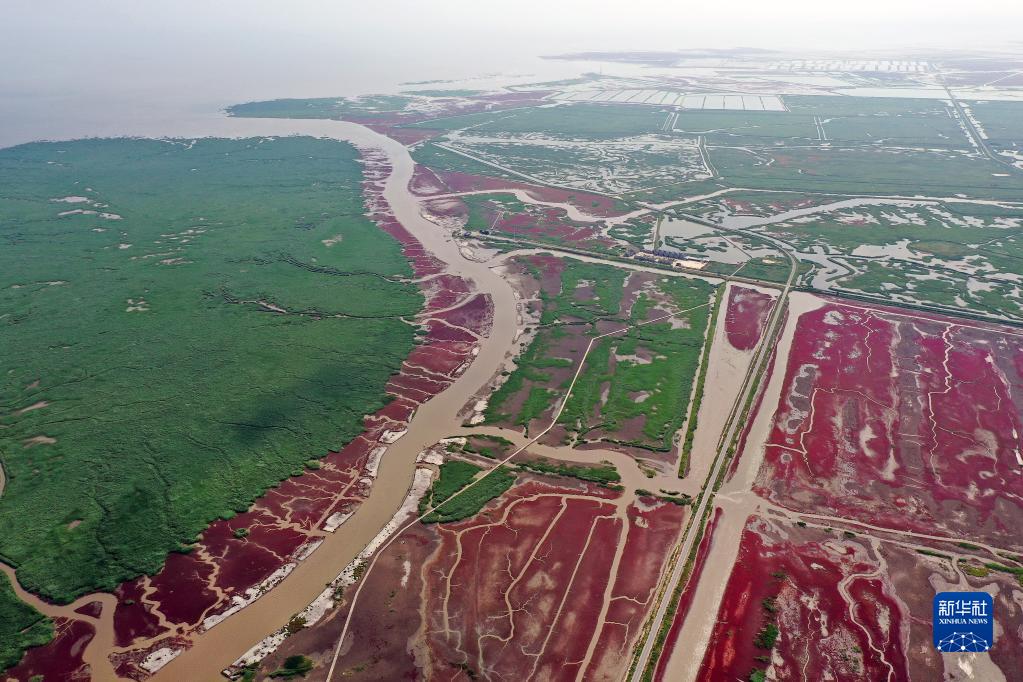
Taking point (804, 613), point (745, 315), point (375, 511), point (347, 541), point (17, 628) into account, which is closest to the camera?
point (17, 628)

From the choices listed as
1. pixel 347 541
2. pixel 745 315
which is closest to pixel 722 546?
pixel 347 541

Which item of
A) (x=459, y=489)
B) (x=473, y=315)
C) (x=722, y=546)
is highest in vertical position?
(x=473, y=315)

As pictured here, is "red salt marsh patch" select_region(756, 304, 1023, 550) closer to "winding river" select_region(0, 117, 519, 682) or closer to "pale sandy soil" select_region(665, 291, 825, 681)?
"pale sandy soil" select_region(665, 291, 825, 681)

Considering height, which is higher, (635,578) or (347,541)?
(347,541)

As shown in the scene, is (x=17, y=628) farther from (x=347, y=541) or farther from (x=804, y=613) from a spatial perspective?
(x=804, y=613)

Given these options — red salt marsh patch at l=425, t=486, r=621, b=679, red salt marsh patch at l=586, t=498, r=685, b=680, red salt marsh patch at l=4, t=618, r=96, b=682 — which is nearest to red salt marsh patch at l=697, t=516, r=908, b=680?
red salt marsh patch at l=586, t=498, r=685, b=680
